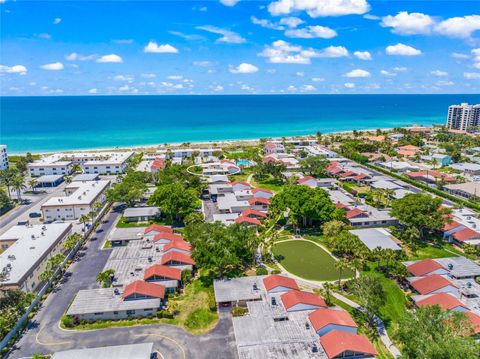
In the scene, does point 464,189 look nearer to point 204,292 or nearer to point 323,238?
point 323,238

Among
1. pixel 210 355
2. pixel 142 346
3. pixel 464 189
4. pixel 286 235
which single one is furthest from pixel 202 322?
pixel 464 189

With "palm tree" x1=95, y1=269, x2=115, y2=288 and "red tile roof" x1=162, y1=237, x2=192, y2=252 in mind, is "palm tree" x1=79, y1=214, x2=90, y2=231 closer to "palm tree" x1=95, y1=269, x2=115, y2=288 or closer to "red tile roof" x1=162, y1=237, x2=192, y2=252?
"red tile roof" x1=162, y1=237, x2=192, y2=252

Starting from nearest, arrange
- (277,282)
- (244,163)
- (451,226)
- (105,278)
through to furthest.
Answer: (277,282), (105,278), (451,226), (244,163)

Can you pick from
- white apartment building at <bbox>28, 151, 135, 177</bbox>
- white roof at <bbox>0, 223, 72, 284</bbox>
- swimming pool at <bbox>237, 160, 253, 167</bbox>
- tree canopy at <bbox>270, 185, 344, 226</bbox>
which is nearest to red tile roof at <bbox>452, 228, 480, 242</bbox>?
tree canopy at <bbox>270, 185, 344, 226</bbox>

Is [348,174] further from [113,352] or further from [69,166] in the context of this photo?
[69,166]

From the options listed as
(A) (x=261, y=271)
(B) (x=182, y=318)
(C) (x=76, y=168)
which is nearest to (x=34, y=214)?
(C) (x=76, y=168)

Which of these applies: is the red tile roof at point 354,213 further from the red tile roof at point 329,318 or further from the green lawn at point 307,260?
the red tile roof at point 329,318
